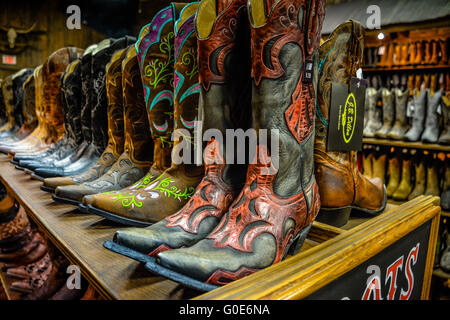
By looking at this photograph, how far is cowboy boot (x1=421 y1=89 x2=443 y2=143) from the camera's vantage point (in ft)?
8.38

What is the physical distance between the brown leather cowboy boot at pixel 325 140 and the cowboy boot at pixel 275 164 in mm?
171

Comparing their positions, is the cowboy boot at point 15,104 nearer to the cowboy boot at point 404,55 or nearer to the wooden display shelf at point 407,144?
the wooden display shelf at point 407,144

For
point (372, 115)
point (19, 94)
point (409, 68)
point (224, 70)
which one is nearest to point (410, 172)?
point (372, 115)

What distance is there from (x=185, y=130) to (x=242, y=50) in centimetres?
27

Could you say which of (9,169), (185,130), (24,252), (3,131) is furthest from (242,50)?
(3,131)

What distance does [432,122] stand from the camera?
8.52ft

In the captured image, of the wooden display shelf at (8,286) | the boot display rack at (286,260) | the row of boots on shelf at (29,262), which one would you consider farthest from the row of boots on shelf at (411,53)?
the wooden display shelf at (8,286)

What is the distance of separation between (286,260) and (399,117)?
Answer: 2.69 metres

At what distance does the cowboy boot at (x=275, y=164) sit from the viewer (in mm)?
604

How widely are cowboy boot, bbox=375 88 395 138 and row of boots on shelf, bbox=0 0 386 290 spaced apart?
200 centimetres

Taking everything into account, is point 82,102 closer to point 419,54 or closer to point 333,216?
point 333,216

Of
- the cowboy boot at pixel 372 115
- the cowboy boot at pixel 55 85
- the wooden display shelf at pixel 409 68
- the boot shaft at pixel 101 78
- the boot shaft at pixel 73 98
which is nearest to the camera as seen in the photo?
the boot shaft at pixel 101 78

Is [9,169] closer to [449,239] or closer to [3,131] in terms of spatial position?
[3,131]

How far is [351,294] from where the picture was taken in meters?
0.67
